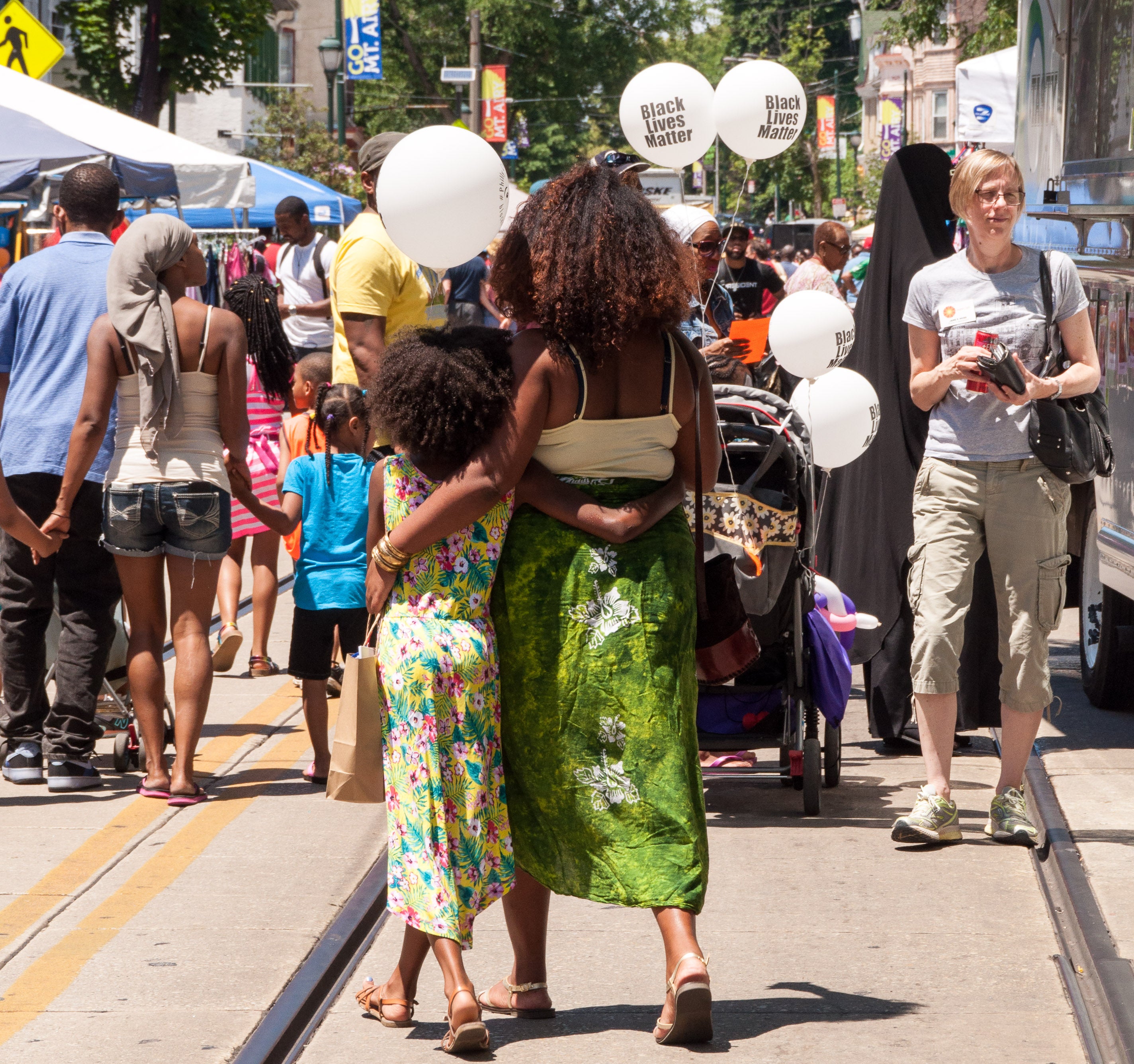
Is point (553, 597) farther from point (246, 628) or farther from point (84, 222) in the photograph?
point (246, 628)

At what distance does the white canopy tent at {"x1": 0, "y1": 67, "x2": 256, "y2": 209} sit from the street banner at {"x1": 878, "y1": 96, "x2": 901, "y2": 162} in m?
38.3

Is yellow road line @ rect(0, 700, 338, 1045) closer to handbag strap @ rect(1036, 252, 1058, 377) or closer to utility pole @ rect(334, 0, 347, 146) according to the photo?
handbag strap @ rect(1036, 252, 1058, 377)

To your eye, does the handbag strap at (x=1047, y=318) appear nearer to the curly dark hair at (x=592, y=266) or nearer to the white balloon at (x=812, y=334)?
A: the white balloon at (x=812, y=334)

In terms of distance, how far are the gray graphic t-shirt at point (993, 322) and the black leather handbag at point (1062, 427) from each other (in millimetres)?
26

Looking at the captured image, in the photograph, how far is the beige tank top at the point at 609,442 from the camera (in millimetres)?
3834

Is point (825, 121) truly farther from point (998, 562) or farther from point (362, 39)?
point (998, 562)

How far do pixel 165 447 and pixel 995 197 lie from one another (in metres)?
2.93

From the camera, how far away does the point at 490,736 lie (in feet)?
12.8

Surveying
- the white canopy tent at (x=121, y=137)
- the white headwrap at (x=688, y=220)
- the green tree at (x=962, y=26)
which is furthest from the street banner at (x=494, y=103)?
the white headwrap at (x=688, y=220)

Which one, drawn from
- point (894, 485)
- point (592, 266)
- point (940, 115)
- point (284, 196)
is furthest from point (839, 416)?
point (940, 115)

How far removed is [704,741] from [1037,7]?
4103 millimetres

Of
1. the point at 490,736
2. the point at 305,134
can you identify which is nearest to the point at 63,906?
the point at 490,736

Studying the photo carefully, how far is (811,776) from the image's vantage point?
594 cm

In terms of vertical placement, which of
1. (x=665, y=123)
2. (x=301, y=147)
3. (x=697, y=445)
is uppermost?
(x=301, y=147)
